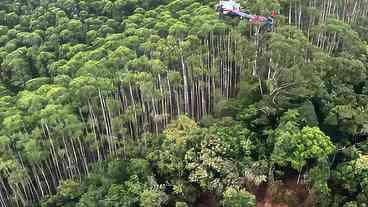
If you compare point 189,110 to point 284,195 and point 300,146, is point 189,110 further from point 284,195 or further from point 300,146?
point 300,146

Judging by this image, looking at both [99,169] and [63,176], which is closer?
[99,169]

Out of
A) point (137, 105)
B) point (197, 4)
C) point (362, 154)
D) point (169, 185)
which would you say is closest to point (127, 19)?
point (197, 4)

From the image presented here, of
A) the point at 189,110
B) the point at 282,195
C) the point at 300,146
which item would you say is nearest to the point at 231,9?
the point at 189,110

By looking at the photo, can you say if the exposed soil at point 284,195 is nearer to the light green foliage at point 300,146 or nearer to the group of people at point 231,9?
the light green foliage at point 300,146

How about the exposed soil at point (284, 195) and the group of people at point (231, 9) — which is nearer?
the exposed soil at point (284, 195)

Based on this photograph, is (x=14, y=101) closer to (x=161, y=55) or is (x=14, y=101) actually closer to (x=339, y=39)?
(x=161, y=55)

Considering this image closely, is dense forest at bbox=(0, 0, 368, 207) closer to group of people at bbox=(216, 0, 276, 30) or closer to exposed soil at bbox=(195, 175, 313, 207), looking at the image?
exposed soil at bbox=(195, 175, 313, 207)

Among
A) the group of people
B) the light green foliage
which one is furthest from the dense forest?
the group of people

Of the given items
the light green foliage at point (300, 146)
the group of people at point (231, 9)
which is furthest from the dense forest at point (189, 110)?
the group of people at point (231, 9)

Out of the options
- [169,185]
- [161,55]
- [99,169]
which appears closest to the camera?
[169,185]
